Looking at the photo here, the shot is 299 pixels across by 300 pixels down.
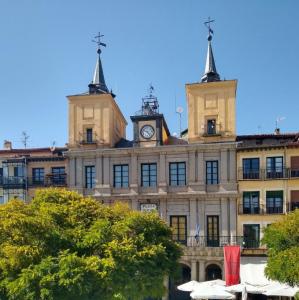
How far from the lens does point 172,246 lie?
3020 centimetres

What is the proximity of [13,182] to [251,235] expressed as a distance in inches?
930

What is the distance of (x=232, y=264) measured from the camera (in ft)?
120

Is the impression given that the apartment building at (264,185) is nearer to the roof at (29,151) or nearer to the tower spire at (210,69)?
the tower spire at (210,69)

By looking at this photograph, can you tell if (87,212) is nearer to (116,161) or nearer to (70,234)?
(70,234)

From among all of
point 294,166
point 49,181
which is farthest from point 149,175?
point 294,166

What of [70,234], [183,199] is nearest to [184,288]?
[183,199]

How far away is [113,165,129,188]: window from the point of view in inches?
1737

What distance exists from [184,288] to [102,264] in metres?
13.0

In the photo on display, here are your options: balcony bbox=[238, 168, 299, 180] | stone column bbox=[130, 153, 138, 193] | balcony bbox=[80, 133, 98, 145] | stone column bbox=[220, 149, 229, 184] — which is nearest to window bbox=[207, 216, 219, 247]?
stone column bbox=[220, 149, 229, 184]

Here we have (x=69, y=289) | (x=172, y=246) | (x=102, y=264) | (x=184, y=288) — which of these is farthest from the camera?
(x=184, y=288)

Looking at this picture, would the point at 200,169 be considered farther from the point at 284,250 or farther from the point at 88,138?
the point at 284,250

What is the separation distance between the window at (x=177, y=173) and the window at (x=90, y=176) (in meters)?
7.39

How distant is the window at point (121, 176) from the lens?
44.1 metres

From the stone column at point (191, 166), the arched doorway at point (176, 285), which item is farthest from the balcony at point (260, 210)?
the arched doorway at point (176, 285)
